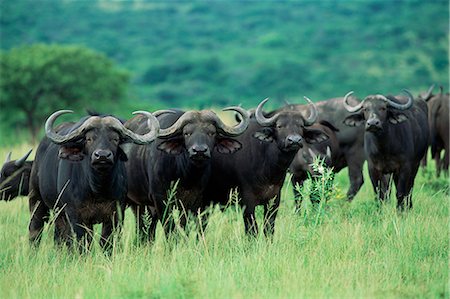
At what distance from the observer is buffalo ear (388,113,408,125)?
10508 millimetres

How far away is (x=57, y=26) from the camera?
266 feet

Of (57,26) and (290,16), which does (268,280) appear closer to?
(57,26)

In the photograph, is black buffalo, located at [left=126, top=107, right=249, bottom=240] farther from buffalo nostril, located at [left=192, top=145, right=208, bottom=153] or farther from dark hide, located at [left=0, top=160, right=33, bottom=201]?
dark hide, located at [left=0, top=160, right=33, bottom=201]

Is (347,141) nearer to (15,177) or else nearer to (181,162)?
(181,162)

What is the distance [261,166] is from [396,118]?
8.44 feet

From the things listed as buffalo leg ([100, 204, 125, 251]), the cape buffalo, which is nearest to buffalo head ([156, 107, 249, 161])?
buffalo leg ([100, 204, 125, 251])

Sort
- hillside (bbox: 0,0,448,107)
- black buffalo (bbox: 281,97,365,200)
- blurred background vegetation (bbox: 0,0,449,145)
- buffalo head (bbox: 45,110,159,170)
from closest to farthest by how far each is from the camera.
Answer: buffalo head (bbox: 45,110,159,170) < black buffalo (bbox: 281,97,365,200) < blurred background vegetation (bbox: 0,0,449,145) < hillside (bbox: 0,0,448,107)

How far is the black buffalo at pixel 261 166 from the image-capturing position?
866cm

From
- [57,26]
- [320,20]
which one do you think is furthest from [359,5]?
[57,26]

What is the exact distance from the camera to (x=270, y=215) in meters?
8.42

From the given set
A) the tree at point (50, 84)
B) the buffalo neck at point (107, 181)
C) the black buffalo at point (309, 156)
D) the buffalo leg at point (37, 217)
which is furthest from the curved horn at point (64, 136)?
the tree at point (50, 84)

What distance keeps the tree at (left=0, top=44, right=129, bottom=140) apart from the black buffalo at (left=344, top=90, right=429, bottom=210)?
3279 cm

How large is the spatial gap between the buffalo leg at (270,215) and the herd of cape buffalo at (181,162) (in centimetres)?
2

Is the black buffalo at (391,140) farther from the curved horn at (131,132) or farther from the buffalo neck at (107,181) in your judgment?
the buffalo neck at (107,181)
